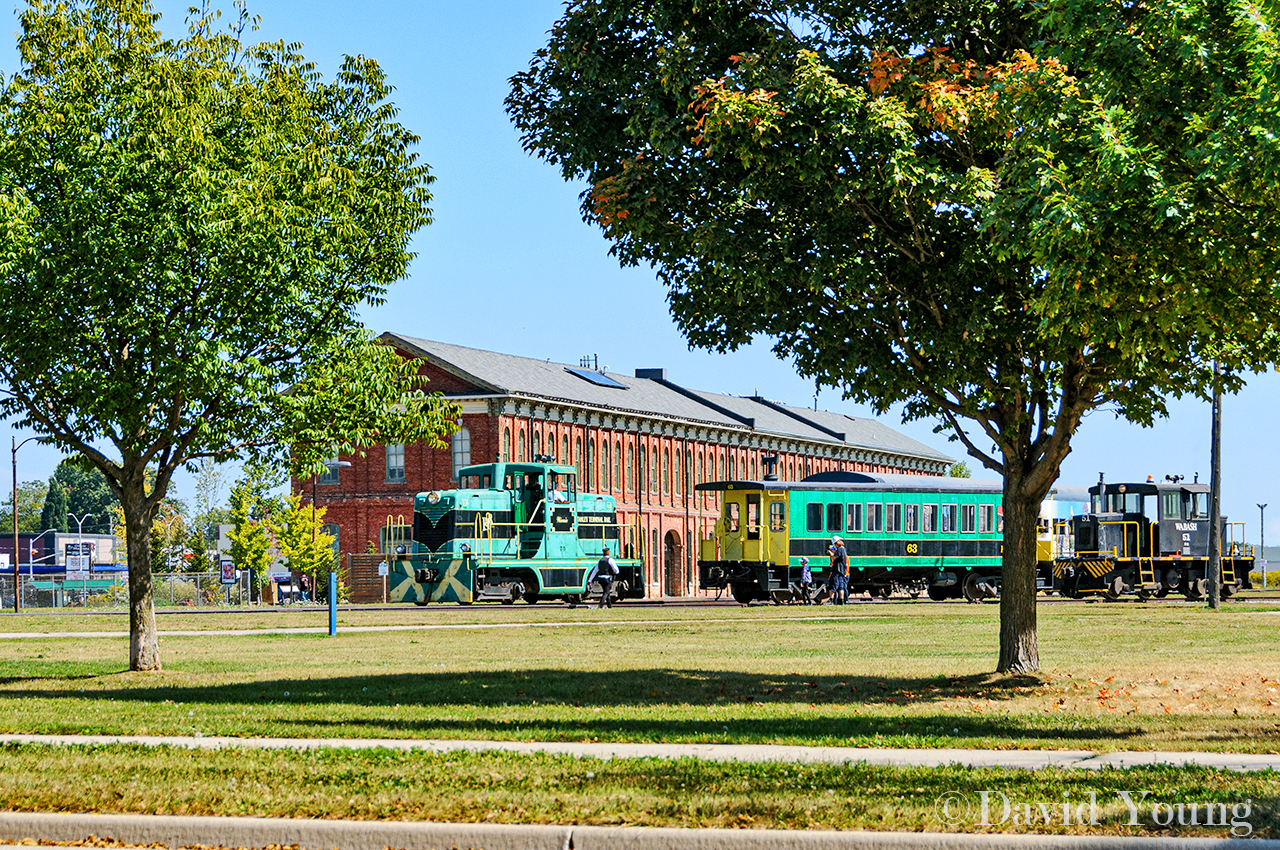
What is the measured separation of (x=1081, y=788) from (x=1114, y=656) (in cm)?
1353

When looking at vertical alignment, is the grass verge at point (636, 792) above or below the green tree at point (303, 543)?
above

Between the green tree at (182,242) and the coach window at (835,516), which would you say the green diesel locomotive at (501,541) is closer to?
the coach window at (835,516)

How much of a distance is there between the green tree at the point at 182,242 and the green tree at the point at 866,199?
337 centimetres

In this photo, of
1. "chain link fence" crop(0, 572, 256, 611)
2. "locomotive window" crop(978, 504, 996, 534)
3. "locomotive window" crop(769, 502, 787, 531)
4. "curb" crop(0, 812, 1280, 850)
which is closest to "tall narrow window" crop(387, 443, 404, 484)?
"chain link fence" crop(0, 572, 256, 611)

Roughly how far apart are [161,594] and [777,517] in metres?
31.4

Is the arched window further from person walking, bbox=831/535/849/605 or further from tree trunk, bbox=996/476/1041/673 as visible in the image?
tree trunk, bbox=996/476/1041/673

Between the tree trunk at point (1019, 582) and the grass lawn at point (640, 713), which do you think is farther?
the tree trunk at point (1019, 582)

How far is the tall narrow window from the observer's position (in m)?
71.0

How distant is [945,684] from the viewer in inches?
711

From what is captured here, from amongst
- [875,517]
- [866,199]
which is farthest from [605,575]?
[866,199]

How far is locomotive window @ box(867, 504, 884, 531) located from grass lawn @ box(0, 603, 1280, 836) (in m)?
17.8

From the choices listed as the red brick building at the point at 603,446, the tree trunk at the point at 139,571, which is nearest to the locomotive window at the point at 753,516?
the red brick building at the point at 603,446

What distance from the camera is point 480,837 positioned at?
27.4 feet

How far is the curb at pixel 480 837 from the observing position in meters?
7.88
